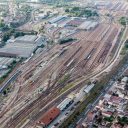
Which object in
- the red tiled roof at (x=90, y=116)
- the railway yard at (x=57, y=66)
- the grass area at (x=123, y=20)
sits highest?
the grass area at (x=123, y=20)

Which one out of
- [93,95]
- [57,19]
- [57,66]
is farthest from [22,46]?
[93,95]

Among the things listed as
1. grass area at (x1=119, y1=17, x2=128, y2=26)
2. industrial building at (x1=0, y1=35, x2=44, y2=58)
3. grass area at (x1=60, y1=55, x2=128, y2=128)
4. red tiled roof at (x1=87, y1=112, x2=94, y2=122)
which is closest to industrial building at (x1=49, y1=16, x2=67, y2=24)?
industrial building at (x1=0, y1=35, x2=44, y2=58)

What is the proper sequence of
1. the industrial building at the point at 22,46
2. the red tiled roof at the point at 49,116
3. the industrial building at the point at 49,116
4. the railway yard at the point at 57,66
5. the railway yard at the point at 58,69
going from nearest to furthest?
the industrial building at the point at 49,116, the red tiled roof at the point at 49,116, the railway yard at the point at 58,69, the railway yard at the point at 57,66, the industrial building at the point at 22,46

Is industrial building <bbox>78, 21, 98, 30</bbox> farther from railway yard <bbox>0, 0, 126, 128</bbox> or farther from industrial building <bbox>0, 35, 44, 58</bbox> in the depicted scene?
industrial building <bbox>0, 35, 44, 58</bbox>

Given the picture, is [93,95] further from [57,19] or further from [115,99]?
[57,19]

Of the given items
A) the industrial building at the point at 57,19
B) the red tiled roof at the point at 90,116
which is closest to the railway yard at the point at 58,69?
the industrial building at the point at 57,19

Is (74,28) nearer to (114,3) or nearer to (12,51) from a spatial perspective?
(12,51)

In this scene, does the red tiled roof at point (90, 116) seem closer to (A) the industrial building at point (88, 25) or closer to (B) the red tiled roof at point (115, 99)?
(B) the red tiled roof at point (115, 99)
